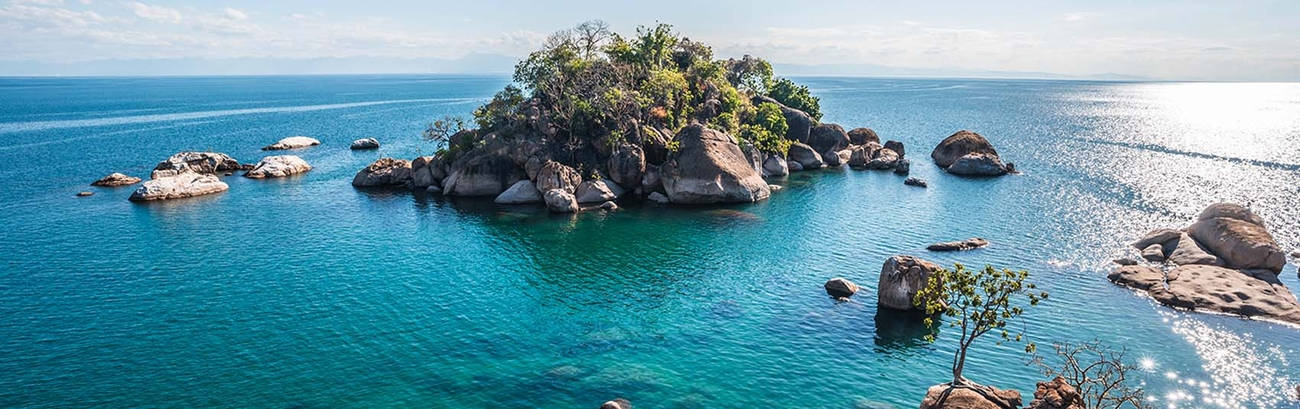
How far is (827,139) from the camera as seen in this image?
110250 mm

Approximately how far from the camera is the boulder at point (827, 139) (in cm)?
10975

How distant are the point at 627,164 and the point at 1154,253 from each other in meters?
50.0

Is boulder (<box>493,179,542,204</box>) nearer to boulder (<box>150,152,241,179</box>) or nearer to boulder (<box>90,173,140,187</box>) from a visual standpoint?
boulder (<box>150,152,241,179</box>)

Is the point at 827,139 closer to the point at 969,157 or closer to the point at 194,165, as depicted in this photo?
the point at 969,157

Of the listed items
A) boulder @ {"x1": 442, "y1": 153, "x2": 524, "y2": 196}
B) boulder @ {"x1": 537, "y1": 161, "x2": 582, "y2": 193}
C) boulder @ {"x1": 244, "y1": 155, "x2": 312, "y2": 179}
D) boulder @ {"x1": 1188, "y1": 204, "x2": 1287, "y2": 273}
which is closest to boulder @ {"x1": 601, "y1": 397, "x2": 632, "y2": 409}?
boulder @ {"x1": 537, "y1": 161, "x2": 582, "y2": 193}

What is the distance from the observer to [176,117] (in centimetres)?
18900

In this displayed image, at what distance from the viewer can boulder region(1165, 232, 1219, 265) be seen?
52.2 metres

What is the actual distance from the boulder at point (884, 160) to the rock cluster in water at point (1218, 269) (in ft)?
141

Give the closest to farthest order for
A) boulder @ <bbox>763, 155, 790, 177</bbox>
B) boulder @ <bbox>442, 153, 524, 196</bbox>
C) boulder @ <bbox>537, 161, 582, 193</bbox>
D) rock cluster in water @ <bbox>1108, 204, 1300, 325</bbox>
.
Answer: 1. rock cluster in water @ <bbox>1108, 204, 1300, 325</bbox>
2. boulder @ <bbox>537, 161, 582, 193</bbox>
3. boulder @ <bbox>442, 153, 524, 196</bbox>
4. boulder @ <bbox>763, 155, 790, 177</bbox>

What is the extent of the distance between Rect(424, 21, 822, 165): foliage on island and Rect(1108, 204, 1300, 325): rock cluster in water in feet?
154

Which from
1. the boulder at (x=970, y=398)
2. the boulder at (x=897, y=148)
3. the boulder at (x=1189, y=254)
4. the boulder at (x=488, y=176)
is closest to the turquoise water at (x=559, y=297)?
the boulder at (x=970, y=398)

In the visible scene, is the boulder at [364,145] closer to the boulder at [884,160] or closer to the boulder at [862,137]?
the boulder at [862,137]

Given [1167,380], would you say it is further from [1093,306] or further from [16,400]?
[16,400]

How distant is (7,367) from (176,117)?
182078 mm
